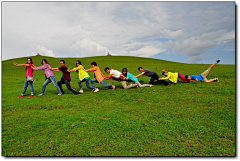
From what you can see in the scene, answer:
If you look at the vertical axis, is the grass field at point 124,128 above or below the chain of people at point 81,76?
below

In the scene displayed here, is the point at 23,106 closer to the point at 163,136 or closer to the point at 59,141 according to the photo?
the point at 59,141

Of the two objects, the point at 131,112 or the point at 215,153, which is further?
the point at 131,112

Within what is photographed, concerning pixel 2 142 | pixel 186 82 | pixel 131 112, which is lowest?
pixel 2 142

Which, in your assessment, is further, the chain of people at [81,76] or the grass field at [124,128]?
the chain of people at [81,76]

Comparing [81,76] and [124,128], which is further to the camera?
[81,76]

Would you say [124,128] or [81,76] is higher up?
[81,76]

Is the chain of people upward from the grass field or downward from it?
upward

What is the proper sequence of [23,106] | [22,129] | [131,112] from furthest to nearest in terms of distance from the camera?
[23,106]
[131,112]
[22,129]

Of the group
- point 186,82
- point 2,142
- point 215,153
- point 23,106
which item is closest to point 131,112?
point 215,153

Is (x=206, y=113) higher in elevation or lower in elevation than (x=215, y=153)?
higher

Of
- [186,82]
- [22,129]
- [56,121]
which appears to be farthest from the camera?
[186,82]

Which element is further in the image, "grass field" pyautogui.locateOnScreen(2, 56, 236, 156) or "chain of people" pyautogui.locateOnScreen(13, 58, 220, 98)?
"chain of people" pyautogui.locateOnScreen(13, 58, 220, 98)

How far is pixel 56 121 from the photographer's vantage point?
23.1 ft

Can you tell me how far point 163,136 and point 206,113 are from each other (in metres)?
3.25
